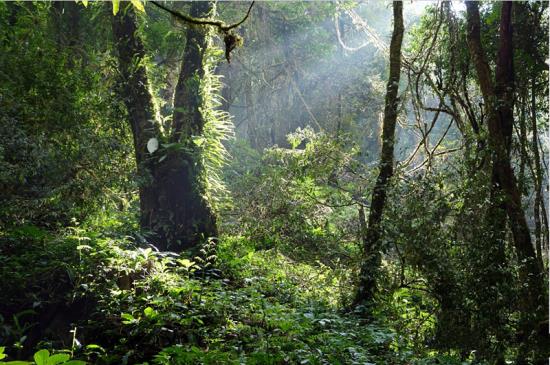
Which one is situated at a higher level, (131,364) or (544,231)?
(544,231)

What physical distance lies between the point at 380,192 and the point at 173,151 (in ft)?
11.2

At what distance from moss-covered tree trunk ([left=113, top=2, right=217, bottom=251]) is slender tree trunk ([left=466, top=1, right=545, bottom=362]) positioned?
4.19 metres

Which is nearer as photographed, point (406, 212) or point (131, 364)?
point (131, 364)

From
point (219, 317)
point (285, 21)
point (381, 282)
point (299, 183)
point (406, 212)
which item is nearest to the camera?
point (219, 317)

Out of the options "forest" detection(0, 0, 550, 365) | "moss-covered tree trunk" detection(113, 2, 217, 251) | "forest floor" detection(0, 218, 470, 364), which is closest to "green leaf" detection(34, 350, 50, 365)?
"forest" detection(0, 0, 550, 365)

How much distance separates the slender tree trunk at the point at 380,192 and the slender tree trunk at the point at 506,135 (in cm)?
93

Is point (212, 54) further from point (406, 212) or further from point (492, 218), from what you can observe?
point (492, 218)

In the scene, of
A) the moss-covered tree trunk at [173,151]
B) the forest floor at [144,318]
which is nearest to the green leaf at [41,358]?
the forest floor at [144,318]

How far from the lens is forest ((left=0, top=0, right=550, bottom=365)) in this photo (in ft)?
15.6

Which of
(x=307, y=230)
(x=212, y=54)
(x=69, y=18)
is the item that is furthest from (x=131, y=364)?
(x=69, y=18)

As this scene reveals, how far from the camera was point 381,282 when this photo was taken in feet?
21.3

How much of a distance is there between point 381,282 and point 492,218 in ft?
5.35

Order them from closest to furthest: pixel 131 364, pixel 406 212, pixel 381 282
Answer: pixel 131 364 → pixel 406 212 → pixel 381 282

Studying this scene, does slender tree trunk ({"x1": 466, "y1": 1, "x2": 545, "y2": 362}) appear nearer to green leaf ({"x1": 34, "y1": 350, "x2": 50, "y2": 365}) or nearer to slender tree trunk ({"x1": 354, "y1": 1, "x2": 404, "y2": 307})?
slender tree trunk ({"x1": 354, "y1": 1, "x2": 404, "y2": 307})
